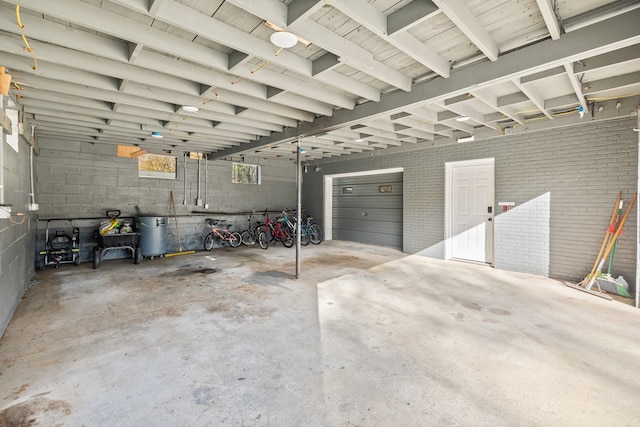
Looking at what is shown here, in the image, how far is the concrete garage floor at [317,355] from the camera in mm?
1649

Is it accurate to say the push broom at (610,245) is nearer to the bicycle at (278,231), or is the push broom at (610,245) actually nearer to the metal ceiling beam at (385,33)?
the metal ceiling beam at (385,33)

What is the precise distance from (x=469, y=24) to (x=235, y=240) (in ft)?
21.5

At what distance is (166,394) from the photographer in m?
1.78

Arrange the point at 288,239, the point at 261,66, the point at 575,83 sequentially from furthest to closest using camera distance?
1. the point at 288,239
2. the point at 575,83
3. the point at 261,66

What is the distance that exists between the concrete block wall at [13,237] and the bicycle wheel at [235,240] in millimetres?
3784

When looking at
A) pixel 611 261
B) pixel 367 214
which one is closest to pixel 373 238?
pixel 367 214

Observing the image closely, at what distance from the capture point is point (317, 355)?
2.24 m

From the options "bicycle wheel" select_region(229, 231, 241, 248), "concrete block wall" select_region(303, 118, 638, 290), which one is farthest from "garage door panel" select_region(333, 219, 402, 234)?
"bicycle wheel" select_region(229, 231, 241, 248)

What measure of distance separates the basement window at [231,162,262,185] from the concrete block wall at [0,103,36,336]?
425 centimetres

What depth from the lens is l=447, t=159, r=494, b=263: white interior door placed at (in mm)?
5367

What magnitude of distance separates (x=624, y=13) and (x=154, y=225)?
6.69 meters

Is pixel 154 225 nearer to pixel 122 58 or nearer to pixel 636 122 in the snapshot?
pixel 122 58

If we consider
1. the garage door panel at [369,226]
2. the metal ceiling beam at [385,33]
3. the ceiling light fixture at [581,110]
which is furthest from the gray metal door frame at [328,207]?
the metal ceiling beam at [385,33]

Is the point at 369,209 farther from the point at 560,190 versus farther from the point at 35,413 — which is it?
the point at 35,413
